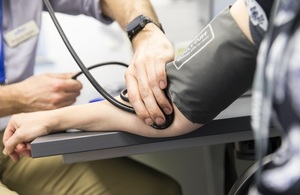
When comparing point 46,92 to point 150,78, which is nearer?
point 150,78

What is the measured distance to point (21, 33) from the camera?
1348 mm

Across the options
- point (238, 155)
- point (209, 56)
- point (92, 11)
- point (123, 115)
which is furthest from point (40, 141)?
point (92, 11)

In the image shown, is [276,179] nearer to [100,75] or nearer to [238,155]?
[238,155]

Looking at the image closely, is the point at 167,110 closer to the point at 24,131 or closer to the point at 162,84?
the point at 162,84

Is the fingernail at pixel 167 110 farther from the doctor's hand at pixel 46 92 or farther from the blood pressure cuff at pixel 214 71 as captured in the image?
the doctor's hand at pixel 46 92

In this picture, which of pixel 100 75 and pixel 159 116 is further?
pixel 100 75

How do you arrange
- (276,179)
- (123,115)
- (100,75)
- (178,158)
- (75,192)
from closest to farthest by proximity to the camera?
1. (276,179)
2. (123,115)
3. (75,192)
4. (178,158)
5. (100,75)

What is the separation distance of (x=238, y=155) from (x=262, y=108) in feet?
2.27

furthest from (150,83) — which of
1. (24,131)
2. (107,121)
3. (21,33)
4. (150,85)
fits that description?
(21,33)

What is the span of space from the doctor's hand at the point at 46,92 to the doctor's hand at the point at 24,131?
315 millimetres

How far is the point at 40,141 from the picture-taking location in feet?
2.26

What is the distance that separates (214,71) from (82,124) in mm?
290

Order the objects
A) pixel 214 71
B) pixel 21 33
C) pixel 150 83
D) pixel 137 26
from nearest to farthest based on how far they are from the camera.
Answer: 1. pixel 214 71
2. pixel 150 83
3. pixel 137 26
4. pixel 21 33

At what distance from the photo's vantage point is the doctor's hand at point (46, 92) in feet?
3.75
